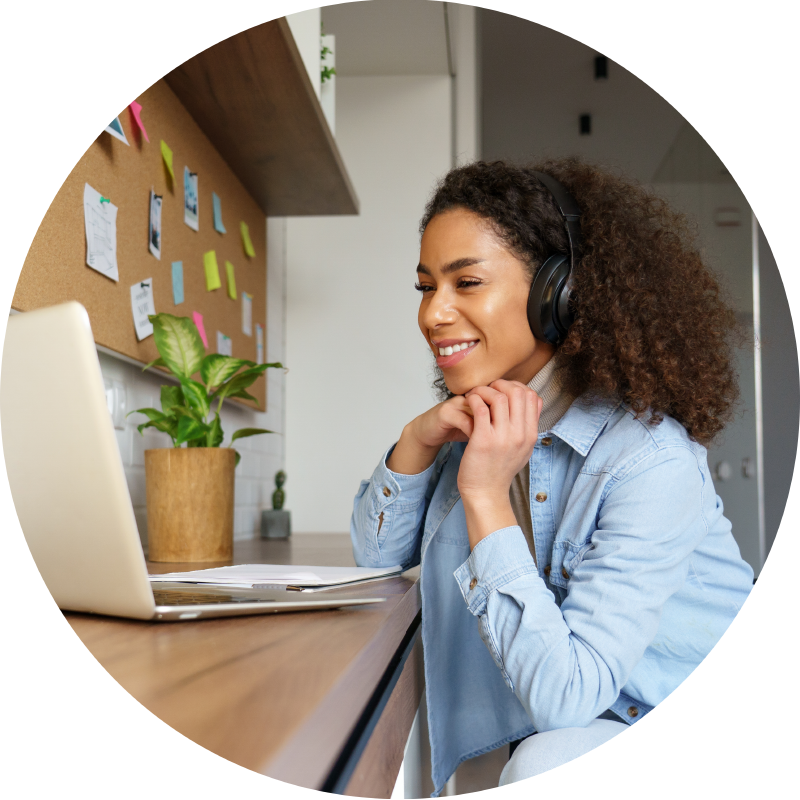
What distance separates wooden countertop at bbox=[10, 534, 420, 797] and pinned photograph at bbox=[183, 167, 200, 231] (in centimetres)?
121

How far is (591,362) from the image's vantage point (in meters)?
0.98

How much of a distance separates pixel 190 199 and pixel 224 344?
0.39 metres

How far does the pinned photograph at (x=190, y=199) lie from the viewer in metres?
1.65

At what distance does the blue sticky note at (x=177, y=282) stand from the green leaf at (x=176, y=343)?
262 millimetres

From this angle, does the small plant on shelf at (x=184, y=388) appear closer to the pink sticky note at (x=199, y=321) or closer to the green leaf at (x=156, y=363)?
the green leaf at (x=156, y=363)

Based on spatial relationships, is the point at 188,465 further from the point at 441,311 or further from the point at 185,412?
the point at 441,311

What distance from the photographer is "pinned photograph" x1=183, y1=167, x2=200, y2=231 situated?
1.65m

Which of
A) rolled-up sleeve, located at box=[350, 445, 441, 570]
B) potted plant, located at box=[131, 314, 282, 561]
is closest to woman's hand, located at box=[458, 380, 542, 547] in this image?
rolled-up sleeve, located at box=[350, 445, 441, 570]

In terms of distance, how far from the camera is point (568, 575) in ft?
2.93

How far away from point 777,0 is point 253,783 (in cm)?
402

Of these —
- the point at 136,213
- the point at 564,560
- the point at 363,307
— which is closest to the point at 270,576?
the point at 564,560

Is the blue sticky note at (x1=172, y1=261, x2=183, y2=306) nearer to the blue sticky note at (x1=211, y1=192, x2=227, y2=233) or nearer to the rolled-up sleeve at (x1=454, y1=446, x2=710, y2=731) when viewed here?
the blue sticky note at (x1=211, y1=192, x2=227, y2=233)

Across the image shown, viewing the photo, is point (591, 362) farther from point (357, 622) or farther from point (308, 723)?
point (308, 723)

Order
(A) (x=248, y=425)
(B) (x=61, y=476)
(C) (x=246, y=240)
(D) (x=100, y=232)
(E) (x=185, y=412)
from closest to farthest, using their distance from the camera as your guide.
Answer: (B) (x=61, y=476), (D) (x=100, y=232), (E) (x=185, y=412), (C) (x=246, y=240), (A) (x=248, y=425)
